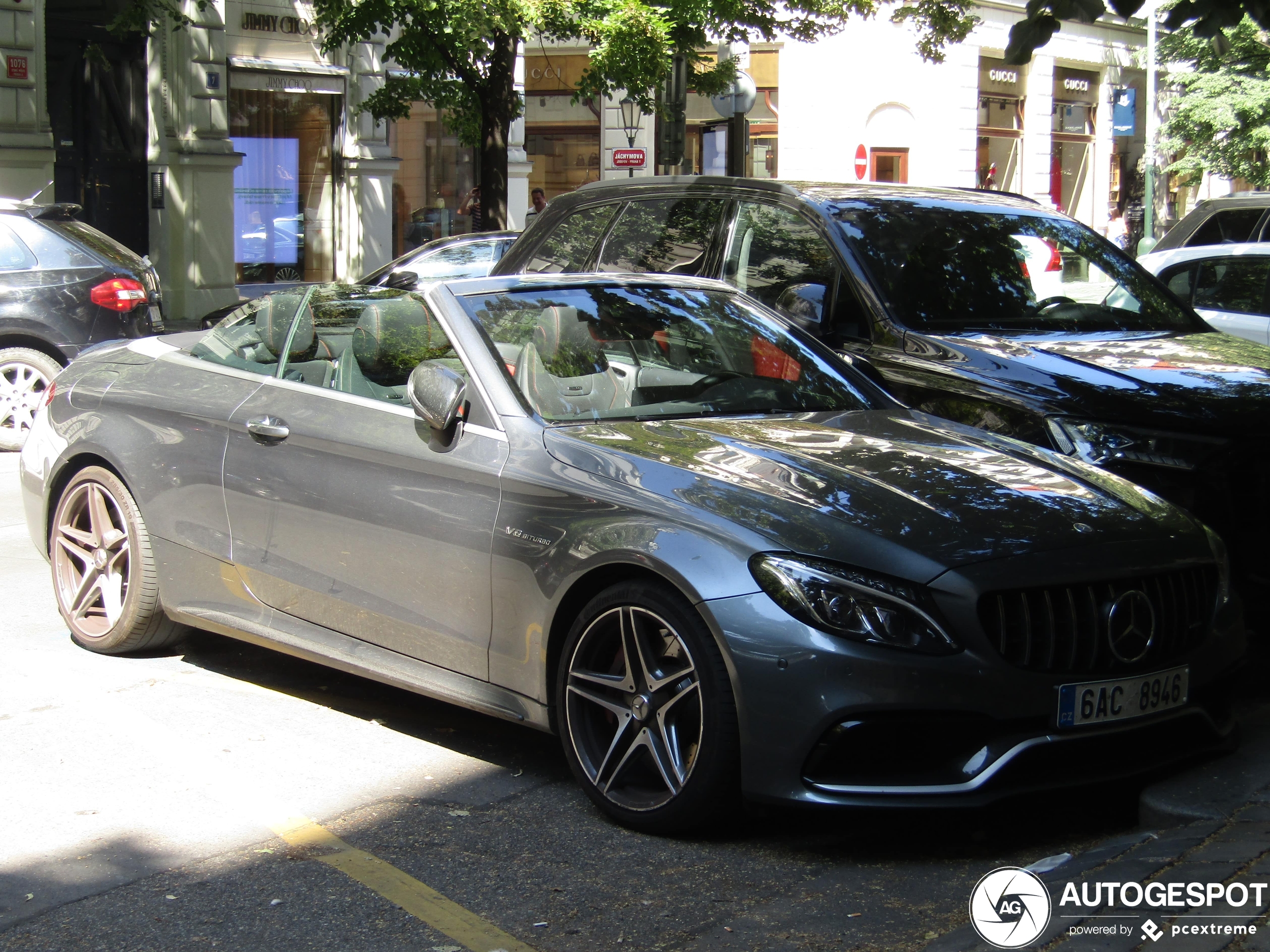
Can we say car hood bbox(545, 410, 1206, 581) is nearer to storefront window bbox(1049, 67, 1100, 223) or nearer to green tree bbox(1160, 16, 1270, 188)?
green tree bbox(1160, 16, 1270, 188)

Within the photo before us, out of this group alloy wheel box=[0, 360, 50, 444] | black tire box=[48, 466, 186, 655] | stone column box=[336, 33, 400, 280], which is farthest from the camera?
stone column box=[336, 33, 400, 280]

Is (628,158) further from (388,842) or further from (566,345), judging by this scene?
(388,842)

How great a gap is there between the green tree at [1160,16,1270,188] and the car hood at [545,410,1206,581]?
101 ft

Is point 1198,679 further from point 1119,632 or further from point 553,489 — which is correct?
point 553,489

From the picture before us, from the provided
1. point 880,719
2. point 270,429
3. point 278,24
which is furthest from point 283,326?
point 278,24

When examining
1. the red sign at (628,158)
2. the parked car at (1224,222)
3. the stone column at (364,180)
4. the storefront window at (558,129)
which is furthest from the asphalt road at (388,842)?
the storefront window at (558,129)

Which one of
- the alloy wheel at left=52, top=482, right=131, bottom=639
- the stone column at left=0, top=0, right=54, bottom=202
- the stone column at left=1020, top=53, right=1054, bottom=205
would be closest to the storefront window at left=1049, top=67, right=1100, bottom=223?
the stone column at left=1020, top=53, right=1054, bottom=205

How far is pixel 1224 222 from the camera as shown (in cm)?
1228

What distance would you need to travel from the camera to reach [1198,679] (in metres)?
4.25

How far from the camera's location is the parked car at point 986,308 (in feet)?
18.4

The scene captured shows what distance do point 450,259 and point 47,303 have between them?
552cm

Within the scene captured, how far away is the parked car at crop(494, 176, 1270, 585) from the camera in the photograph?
221 inches

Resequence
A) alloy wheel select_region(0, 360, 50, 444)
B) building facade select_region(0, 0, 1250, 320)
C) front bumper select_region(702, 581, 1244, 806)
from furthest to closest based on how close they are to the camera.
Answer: building facade select_region(0, 0, 1250, 320), alloy wheel select_region(0, 360, 50, 444), front bumper select_region(702, 581, 1244, 806)

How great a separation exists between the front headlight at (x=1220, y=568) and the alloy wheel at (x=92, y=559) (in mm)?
3830
